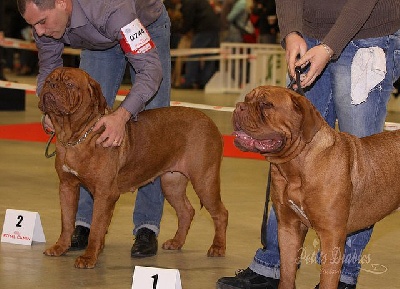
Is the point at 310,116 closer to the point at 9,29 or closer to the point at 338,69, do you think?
the point at 338,69

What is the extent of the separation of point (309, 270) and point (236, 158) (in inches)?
173

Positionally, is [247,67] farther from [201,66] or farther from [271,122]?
[271,122]

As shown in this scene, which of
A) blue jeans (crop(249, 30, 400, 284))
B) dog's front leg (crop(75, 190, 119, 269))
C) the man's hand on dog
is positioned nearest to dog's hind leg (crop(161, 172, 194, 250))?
dog's front leg (crop(75, 190, 119, 269))

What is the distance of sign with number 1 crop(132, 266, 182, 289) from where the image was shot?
151 inches

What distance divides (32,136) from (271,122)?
7179 mm

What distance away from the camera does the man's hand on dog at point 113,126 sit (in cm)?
454

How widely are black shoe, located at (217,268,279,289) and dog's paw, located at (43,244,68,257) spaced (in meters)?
1.05

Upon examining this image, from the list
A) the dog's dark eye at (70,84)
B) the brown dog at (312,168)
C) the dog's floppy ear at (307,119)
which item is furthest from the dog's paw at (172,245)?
the dog's floppy ear at (307,119)

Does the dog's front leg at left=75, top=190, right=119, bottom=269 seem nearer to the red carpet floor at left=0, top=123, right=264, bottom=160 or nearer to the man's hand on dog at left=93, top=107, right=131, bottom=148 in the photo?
the man's hand on dog at left=93, top=107, right=131, bottom=148

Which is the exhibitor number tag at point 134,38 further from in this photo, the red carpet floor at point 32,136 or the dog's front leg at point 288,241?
the red carpet floor at point 32,136

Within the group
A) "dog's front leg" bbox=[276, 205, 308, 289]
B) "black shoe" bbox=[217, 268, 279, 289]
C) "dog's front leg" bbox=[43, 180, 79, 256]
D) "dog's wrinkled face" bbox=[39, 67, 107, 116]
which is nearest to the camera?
"dog's front leg" bbox=[276, 205, 308, 289]

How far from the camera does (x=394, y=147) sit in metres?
3.90

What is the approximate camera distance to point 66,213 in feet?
15.9

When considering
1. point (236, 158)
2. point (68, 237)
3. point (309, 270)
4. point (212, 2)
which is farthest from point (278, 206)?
point (212, 2)
